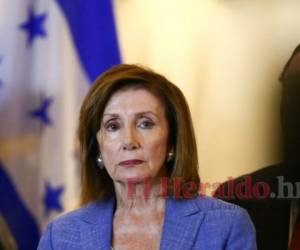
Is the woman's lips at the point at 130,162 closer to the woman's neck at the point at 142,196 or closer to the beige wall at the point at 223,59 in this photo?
the woman's neck at the point at 142,196

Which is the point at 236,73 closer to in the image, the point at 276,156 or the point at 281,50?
the point at 281,50

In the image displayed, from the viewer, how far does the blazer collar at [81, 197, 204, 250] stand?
1350 mm

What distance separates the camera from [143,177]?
1404 mm

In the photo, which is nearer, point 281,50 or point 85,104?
point 85,104

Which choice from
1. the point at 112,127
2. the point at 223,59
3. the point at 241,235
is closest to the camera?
the point at 241,235

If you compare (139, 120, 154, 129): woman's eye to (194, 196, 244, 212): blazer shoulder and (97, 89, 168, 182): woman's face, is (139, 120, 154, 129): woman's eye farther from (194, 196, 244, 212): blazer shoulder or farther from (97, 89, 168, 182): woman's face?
(194, 196, 244, 212): blazer shoulder

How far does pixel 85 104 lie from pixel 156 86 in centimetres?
23

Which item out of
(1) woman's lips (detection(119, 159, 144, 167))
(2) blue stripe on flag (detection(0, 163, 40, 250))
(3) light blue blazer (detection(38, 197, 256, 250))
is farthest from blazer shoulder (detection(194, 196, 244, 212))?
(2) blue stripe on flag (detection(0, 163, 40, 250))

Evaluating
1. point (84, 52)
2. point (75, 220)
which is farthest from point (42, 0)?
point (75, 220)

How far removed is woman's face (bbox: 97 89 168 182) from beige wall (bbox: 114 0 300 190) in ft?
1.34

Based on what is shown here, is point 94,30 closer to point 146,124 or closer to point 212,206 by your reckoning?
point 146,124

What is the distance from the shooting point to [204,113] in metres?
1.80

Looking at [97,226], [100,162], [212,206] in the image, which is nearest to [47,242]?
[97,226]

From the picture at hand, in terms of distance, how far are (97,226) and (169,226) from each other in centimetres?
22
